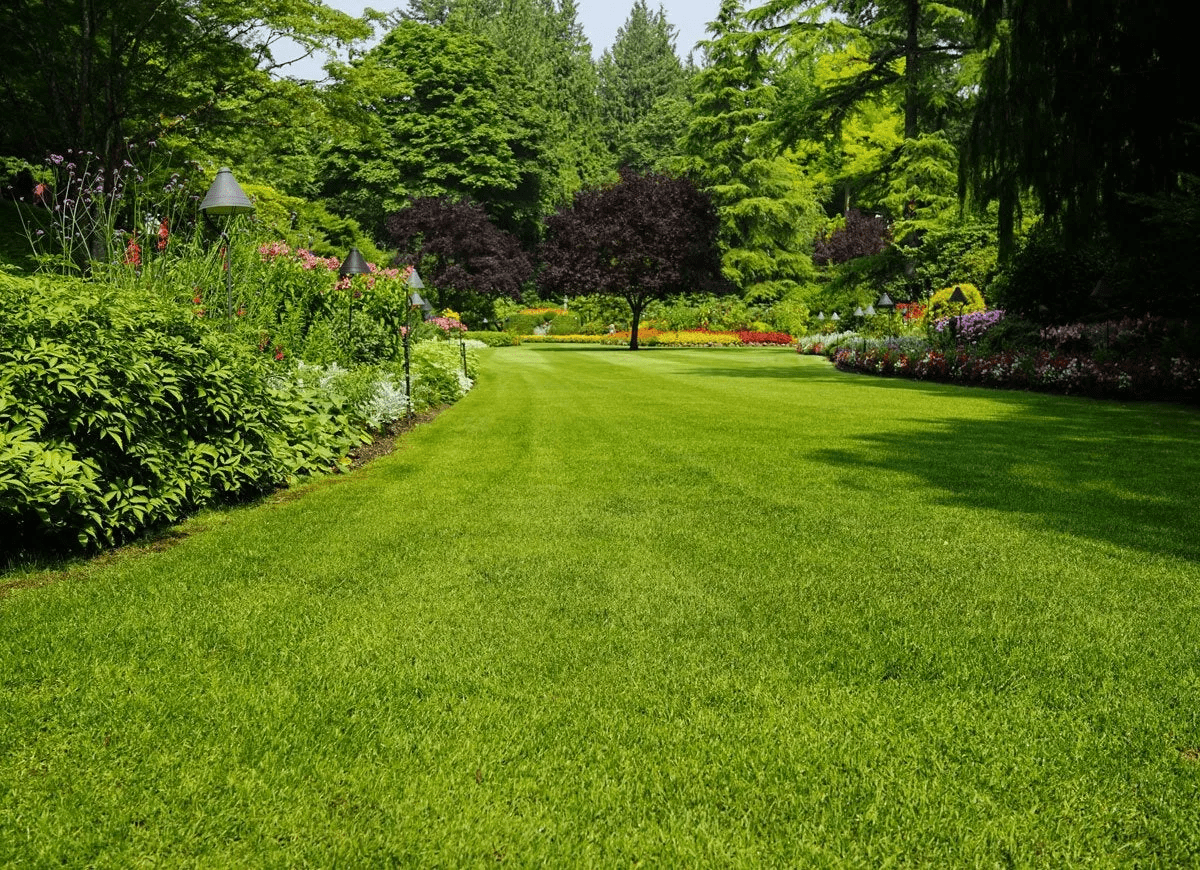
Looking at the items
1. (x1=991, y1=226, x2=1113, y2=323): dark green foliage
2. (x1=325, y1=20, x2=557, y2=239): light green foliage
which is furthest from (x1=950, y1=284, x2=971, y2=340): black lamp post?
(x1=325, y1=20, x2=557, y2=239): light green foliage

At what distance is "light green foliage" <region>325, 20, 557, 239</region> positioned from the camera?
44562mm

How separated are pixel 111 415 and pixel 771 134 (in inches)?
839

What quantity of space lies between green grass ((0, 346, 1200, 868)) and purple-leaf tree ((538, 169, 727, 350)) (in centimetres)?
2617

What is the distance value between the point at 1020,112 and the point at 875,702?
12.6m

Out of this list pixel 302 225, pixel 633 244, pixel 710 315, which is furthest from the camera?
pixel 710 315

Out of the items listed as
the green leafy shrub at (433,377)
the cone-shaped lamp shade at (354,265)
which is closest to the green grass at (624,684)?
the cone-shaped lamp shade at (354,265)

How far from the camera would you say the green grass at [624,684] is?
2.15 metres

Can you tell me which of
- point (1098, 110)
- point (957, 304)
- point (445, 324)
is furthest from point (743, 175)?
point (1098, 110)

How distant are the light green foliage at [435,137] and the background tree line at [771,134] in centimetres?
15

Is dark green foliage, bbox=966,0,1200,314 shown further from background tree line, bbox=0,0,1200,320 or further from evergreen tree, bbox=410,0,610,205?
evergreen tree, bbox=410,0,610,205

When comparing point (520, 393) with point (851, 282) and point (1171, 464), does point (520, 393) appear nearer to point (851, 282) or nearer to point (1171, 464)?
point (1171, 464)

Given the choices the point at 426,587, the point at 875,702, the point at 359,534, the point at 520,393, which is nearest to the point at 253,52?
the point at 520,393

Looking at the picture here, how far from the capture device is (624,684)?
116 inches

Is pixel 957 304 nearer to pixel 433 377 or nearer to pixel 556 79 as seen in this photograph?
pixel 433 377
